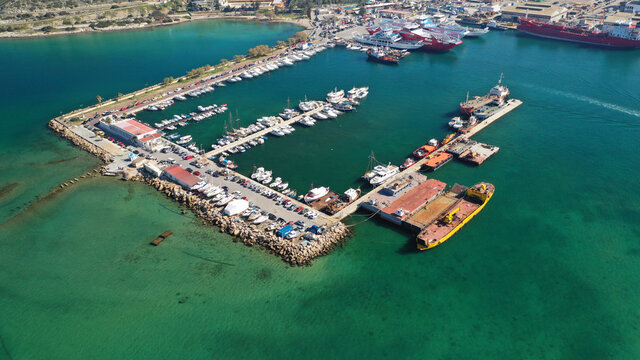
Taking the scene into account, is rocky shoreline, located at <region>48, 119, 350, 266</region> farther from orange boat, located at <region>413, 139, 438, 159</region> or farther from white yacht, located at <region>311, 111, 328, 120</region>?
white yacht, located at <region>311, 111, 328, 120</region>

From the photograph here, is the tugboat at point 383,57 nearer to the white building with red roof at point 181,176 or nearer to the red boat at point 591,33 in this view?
the red boat at point 591,33

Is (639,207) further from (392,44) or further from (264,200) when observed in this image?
(392,44)

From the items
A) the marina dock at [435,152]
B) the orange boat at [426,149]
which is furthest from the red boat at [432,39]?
the orange boat at [426,149]

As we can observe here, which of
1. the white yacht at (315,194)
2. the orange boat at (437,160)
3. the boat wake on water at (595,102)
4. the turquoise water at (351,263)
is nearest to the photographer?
the turquoise water at (351,263)

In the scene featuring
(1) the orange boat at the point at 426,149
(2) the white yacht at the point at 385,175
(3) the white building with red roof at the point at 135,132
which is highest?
(3) the white building with red roof at the point at 135,132

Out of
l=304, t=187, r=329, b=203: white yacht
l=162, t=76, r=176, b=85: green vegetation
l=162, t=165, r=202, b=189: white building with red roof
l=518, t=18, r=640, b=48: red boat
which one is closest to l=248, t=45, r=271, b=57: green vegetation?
l=162, t=76, r=176, b=85: green vegetation

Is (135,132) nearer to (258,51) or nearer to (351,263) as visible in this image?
(351,263)

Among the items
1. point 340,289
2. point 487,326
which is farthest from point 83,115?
point 487,326

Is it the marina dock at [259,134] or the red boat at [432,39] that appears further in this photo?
the red boat at [432,39]
